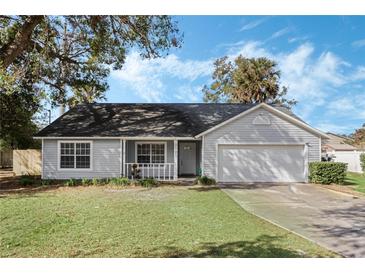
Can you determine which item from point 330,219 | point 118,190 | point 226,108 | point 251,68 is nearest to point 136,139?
point 118,190

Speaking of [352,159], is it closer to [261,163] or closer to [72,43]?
[261,163]

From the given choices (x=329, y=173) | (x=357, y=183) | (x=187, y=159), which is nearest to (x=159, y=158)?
(x=187, y=159)

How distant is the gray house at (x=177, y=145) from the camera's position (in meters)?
15.9

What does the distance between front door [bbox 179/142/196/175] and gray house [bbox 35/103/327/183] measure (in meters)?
1.21

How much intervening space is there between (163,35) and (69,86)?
8732 mm

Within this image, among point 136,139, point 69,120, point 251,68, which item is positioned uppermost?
point 251,68

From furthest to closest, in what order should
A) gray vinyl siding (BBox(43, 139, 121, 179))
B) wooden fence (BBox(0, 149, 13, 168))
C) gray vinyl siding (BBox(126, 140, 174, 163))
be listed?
wooden fence (BBox(0, 149, 13, 168)) → gray vinyl siding (BBox(126, 140, 174, 163)) → gray vinyl siding (BBox(43, 139, 121, 179))

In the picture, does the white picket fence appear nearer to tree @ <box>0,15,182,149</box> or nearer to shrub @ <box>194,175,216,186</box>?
shrub @ <box>194,175,216,186</box>

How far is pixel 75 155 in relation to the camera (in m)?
16.7

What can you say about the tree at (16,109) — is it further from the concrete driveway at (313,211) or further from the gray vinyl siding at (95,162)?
the concrete driveway at (313,211)

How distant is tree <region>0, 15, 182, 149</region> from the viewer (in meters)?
12.9

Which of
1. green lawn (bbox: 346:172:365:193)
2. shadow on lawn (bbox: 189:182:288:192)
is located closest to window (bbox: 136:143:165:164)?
shadow on lawn (bbox: 189:182:288:192)
